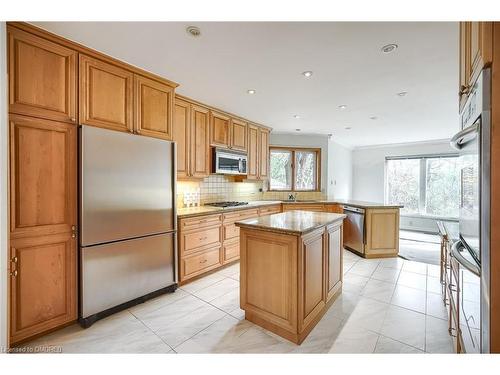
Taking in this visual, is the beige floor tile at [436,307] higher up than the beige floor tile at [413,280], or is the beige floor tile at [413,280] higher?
the beige floor tile at [436,307]

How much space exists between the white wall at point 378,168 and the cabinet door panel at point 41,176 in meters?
7.41

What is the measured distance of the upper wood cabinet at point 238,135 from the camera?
4.00 metres

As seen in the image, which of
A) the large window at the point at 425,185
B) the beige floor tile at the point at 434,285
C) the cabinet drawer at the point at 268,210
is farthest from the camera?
the large window at the point at 425,185

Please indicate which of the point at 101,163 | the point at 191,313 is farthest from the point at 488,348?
the point at 101,163

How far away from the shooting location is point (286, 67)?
2.31m

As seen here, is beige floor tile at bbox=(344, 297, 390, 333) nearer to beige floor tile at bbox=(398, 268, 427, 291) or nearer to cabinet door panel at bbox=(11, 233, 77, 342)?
beige floor tile at bbox=(398, 268, 427, 291)

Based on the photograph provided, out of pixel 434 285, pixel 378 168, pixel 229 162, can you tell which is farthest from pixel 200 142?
pixel 378 168

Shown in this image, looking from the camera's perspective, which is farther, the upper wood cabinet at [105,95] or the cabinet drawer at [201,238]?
the cabinet drawer at [201,238]

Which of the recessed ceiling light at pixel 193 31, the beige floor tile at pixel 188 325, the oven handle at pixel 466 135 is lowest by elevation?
the beige floor tile at pixel 188 325

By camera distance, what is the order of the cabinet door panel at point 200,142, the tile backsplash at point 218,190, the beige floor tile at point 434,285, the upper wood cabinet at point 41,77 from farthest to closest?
the tile backsplash at point 218,190, the cabinet door panel at point 200,142, the beige floor tile at point 434,285, the upper wood cabinet at point 41,77

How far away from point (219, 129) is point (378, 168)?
5.51m

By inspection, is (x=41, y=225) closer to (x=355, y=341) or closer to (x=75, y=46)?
(x=75, y=46)

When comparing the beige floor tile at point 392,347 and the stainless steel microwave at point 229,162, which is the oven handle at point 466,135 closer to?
the beige floor tile at point 392,347

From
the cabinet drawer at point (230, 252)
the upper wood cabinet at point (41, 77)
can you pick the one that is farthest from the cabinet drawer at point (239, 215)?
the upper wood cabinet at point (41, 77)
